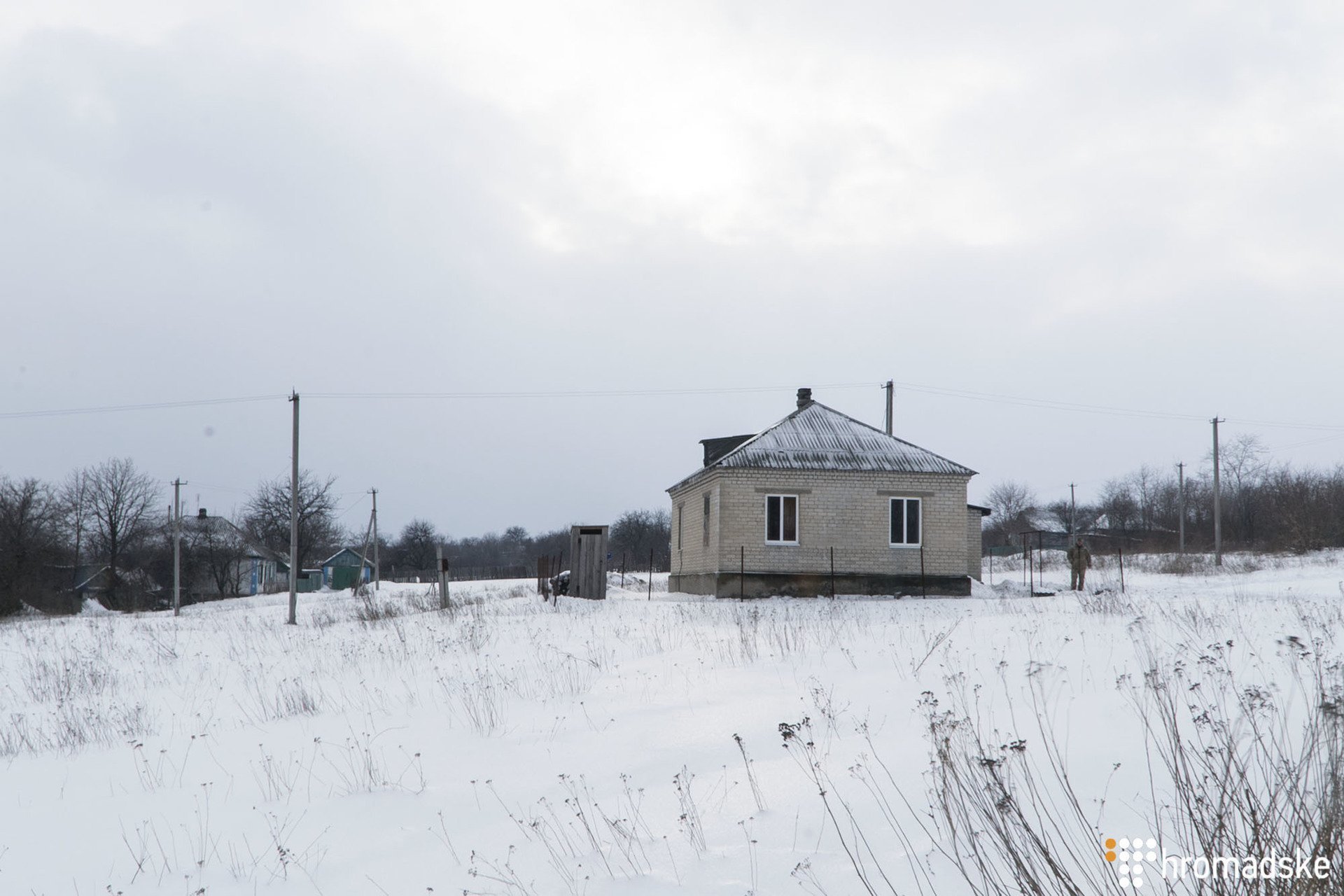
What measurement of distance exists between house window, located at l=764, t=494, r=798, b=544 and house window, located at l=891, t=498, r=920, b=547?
276cm

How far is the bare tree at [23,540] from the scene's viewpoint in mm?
41125

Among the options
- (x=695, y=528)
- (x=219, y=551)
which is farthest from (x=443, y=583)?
(x=219, y=551)

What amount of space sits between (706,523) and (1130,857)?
2232cm

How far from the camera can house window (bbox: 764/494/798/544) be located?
958 inches

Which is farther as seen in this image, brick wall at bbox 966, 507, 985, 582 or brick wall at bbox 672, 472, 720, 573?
brick wall at bbox 966, 507, 985, 582

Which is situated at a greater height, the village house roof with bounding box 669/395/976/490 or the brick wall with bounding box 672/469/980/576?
the village house roof with bounding box 669/395/976/490

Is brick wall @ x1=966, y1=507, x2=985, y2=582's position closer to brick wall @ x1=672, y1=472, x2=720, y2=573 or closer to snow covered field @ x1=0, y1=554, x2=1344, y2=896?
brick wall @ x1=672, y1=472, x2=720, y2=573

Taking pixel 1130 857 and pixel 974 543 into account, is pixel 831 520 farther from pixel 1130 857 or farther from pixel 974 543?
pixel 1130 857

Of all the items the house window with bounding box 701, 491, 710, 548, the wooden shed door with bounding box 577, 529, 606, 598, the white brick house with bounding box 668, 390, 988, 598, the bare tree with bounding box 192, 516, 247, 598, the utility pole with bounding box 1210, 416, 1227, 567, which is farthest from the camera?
the bare tree with bounding box 192, 516, 247, 598

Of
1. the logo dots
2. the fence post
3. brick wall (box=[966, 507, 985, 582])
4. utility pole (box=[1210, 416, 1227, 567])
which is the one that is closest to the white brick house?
brick wall (box=[966, 507, 985, 582])

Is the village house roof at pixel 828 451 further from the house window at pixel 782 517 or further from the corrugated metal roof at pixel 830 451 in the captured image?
the house window at pixel 782 517

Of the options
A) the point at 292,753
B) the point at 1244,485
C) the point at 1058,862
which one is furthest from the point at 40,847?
the point at 1244,485

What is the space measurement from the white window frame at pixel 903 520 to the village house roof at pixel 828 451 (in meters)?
0.80

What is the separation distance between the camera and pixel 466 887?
14.2ft
